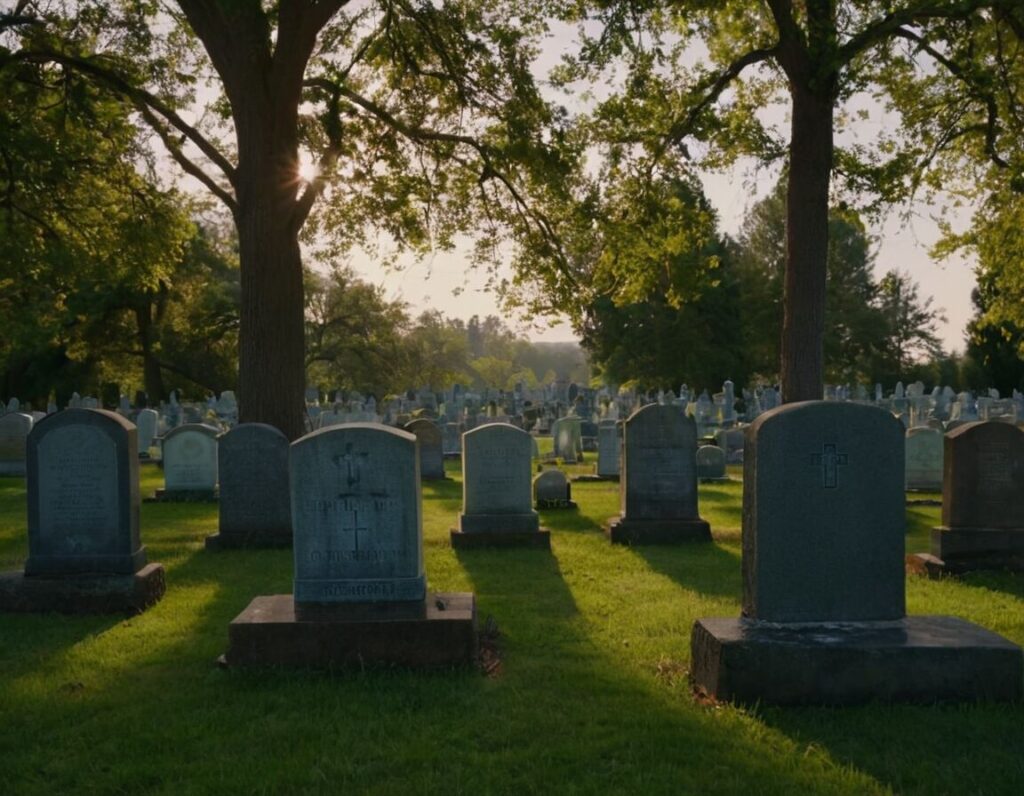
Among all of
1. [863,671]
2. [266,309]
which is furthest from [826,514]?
[266,309]

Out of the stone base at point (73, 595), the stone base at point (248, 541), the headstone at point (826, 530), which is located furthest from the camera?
the stone base at point (248, 541)

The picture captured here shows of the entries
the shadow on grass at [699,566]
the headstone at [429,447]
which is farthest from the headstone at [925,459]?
the headstone at [429,447]

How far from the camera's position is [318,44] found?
17.6m

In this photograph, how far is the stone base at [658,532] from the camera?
11961 mm

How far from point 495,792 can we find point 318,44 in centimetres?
1599

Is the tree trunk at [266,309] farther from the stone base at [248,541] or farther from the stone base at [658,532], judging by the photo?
the stone base at [658,532]

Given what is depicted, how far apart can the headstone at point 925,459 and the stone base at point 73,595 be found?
14.2 meters

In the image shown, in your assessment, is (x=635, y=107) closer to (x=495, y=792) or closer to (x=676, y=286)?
(x=676, y=286)

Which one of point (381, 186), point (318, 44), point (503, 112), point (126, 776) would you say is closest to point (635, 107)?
point (503, 112)

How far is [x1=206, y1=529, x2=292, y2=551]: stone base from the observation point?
1161cm

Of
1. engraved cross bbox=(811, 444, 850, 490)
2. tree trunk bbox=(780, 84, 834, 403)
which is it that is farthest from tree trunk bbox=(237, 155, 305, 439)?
engraved cross bbox=(811, 444, 850, 490)

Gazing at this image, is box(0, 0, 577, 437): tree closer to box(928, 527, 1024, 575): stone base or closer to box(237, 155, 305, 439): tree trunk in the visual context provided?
box(237, 155, 305, 439): tree trunk

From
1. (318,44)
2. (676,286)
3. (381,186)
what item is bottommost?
(676,286)

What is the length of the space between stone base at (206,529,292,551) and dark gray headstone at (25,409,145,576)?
10.3 ft
